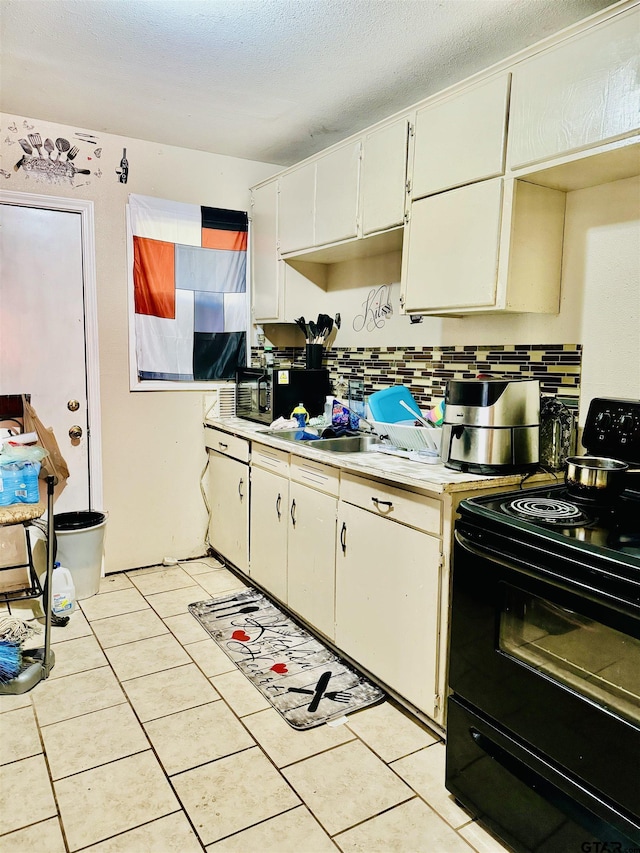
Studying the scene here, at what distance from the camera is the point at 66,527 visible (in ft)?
10.3

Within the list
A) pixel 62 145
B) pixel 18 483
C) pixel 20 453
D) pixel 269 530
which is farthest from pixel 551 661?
pixel 62 145

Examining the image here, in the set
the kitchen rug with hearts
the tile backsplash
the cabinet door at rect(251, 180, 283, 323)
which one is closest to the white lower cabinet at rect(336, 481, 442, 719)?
the kitchen rug with hearts

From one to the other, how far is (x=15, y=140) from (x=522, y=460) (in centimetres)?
295

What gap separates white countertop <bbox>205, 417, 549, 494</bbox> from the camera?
74.9 inches

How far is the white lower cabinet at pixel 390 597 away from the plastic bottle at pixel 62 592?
1.39 meters

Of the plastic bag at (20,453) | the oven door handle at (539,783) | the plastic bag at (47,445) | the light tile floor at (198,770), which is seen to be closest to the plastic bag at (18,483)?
the plastic bag at (20,453)

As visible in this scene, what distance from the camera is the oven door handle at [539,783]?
1254 mm

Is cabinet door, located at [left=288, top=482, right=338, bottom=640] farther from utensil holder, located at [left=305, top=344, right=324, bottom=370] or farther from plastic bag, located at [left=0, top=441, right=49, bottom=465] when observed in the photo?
plastic bag, located at [left=0, top=441, right=49, bottom=465]

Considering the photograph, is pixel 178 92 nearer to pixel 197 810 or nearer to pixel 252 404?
pixel 252 404

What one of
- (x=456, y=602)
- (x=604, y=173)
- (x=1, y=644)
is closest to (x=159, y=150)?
(x=604, y=173)

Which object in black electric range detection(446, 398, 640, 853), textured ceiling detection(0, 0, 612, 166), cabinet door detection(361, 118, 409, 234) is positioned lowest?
black electric range detection(446, 398, 640, 853)

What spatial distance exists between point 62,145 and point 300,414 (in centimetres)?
192

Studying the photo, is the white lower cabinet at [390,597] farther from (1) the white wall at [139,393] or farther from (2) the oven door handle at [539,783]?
(1) the white wall at [139,393]

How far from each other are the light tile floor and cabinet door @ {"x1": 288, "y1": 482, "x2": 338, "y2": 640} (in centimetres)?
41
